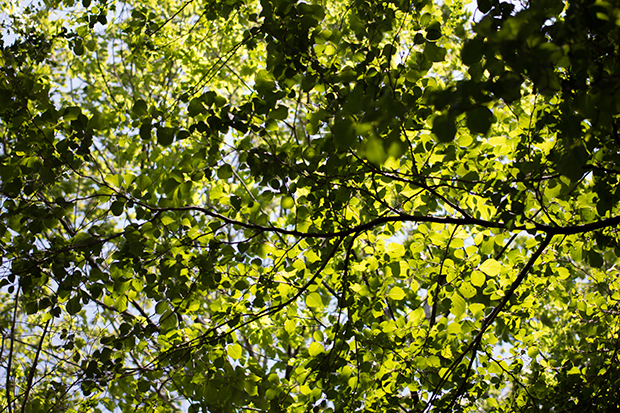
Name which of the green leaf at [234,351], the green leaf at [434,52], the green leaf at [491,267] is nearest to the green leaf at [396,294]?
the green leaf at [491,267]

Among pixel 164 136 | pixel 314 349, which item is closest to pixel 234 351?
pixel 314 349

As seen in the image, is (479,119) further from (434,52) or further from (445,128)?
(434,52)

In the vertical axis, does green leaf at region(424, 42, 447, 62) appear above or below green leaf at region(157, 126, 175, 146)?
above

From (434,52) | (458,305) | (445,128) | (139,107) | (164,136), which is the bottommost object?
(445,128)

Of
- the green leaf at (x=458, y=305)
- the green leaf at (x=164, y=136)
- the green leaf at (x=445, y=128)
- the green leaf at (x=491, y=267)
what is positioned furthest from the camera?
the green leaf at (x=458, y=305)

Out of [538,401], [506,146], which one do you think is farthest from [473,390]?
[506,146]

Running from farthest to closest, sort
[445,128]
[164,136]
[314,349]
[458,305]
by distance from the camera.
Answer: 1. [314,349]
2. [458,305]
3. [164,136]
4. [445,128]

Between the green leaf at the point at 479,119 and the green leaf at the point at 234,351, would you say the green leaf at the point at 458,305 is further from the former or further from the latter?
the green leaf at the point at 479,119

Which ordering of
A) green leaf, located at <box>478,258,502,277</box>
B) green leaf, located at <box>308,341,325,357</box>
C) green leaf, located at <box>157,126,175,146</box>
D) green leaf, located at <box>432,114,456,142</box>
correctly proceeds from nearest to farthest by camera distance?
green leaf, located at <box>432,114,456,142</box>
green leaf, located at <box>157,126,175,146</box>
green leaf, located at <box>478,258,502,277</box>
green leaf, located at <box>308,341,325,357</box>

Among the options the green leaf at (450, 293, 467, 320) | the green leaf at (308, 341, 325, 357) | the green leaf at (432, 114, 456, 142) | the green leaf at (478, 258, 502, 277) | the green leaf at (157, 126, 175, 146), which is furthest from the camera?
the green leaf at (308, 341, 325, 357)

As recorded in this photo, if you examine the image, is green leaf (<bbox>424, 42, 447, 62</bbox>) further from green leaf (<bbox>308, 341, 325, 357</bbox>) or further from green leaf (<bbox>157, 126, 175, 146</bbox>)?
green leaf (<bbox>308, 341, 325, 357</bbox>)

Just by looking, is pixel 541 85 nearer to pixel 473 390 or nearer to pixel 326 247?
pixel 326 247

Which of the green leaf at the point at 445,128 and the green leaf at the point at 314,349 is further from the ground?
the green leaf at the point at 314,349

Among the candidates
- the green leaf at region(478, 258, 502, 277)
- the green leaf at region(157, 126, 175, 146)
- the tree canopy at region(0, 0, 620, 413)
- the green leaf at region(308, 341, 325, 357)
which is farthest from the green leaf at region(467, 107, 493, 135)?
the green leaf at region(308, 341, 325, 357)
